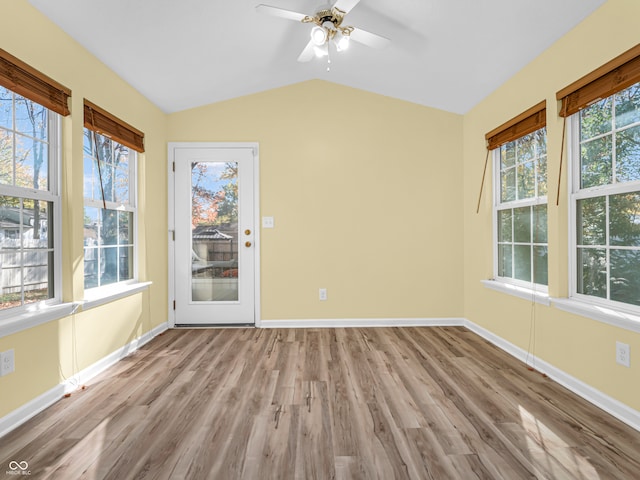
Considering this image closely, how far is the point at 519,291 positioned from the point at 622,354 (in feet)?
3.12

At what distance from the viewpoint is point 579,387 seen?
7.34ft

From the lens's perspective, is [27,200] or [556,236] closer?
[27,200]

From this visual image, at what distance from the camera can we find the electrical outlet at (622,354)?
193 cm

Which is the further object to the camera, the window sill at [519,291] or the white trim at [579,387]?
the window sill at [519,291]

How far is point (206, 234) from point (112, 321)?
137cm

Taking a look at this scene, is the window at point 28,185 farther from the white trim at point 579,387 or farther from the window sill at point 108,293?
the white trim at point 579,387

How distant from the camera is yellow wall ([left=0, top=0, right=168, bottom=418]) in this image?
1949 mm

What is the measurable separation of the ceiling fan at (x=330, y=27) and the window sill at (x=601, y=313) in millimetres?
2199

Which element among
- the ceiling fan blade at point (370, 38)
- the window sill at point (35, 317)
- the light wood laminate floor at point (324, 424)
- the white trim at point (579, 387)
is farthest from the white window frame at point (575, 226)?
the window sill at point (35, 317)

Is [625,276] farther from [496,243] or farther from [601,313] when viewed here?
[496,243]

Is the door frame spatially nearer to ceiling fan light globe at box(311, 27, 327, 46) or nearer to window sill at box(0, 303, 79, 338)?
window sill at box(0, 303, 79, 338)

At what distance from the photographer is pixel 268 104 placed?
12.9 feet

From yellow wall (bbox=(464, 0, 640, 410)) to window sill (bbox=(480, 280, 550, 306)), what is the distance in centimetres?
6

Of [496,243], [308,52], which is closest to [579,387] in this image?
[496,243]
